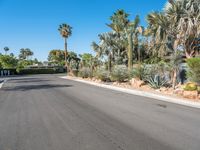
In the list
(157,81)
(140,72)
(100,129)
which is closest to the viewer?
(100,129)

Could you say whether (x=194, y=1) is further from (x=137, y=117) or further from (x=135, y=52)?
(x=137, y=117)

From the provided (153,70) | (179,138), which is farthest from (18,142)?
(153,70)

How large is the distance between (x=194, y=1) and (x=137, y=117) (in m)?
20.1

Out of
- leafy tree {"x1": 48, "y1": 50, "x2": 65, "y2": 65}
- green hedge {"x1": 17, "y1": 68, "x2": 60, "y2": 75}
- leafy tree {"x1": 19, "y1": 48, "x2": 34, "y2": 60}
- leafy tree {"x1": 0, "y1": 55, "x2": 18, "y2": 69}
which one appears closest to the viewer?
green hedge {"x1": 17, "y1": 68, "x2": 60, "y2": 75}

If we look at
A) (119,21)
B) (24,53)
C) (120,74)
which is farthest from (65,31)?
(24,53)

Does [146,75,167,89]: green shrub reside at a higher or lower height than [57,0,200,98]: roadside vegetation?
→ lower

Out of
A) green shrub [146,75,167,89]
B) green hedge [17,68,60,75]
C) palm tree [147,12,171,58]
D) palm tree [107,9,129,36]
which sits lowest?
green hedge [17,68,60,75]

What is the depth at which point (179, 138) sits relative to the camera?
5492mm

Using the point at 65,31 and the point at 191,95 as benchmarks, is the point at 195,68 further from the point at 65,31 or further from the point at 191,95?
the point at 65,31

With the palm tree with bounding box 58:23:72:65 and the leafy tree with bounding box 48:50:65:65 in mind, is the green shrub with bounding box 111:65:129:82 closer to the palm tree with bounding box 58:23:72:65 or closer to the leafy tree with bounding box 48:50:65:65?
the palm tree with bounding box 58:23:72:65

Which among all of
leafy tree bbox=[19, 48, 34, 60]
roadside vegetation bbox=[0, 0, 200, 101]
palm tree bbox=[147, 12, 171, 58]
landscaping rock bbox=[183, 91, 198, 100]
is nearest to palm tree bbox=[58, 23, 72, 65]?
roadside vegetation bbox=[0, 0, 200, 101]

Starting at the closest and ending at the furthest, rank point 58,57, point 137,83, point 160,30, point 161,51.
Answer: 1. point 137,83
2. point 160,30
3. point 161,51
4. point 58,57

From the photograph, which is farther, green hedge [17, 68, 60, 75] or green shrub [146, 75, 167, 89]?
green hedge [17, 68, 60, 75]

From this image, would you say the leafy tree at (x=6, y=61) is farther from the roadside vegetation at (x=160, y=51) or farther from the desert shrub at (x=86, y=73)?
the desert shrub at (x=86, y=73)
